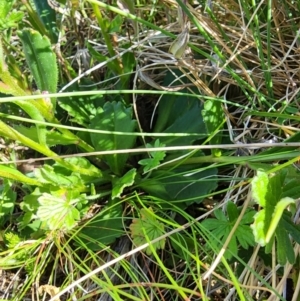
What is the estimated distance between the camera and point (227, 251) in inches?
34.7

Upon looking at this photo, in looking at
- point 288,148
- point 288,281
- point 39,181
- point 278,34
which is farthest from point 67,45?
point 288,281

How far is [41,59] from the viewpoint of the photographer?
1042 mm

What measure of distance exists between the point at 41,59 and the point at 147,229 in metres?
0.42

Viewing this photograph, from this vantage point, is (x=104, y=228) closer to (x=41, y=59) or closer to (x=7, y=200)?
(x=7, y=200)

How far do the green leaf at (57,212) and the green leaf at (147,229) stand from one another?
12 centimetres

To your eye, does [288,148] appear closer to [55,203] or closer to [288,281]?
[288,281]

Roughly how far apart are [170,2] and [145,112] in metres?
0.28

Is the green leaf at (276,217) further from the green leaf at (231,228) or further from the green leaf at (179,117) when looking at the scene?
the green leaf at (179,117)

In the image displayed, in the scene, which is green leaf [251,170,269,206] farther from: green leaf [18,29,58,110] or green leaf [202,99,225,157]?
green leaf [18,29,58,110]

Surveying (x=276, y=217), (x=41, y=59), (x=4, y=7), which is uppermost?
(x=4, y=7)

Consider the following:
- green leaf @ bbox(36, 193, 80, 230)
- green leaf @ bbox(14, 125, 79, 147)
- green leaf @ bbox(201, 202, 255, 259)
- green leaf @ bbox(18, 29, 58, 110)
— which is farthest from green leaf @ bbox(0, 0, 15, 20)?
green leaf @ bbox(201, 202, 255, 259)

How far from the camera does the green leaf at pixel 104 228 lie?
1.05 metres


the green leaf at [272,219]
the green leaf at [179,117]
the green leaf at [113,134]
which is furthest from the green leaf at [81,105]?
the green leaf at [272,219]

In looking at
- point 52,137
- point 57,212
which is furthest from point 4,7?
point 57,212
